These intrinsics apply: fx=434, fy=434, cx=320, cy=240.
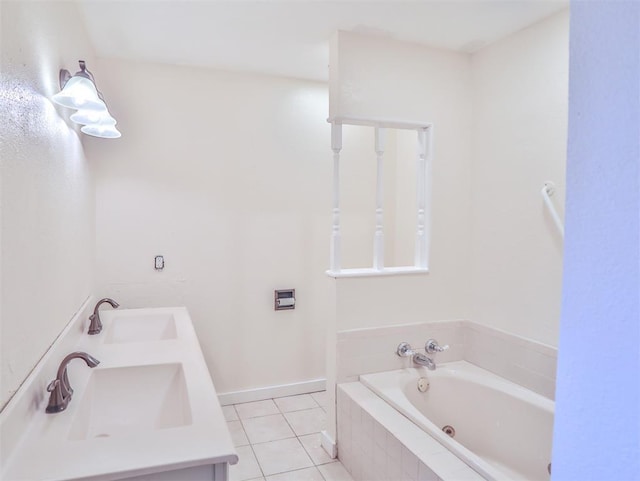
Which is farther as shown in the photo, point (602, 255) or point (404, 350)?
point (404, 350)

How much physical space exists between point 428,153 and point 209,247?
1644mm

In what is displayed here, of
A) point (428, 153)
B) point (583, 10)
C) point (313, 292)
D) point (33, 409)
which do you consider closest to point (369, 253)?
point (313, 292)

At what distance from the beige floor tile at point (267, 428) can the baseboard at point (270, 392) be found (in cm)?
27

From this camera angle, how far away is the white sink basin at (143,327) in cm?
244

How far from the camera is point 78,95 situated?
1633 mm

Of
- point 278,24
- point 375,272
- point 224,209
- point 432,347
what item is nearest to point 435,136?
point 375,272

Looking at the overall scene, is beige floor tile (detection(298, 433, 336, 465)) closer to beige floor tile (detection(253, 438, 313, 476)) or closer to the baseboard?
beige floor tile (detection(253, 438, 313, 476))

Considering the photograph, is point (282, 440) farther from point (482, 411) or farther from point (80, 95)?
point (80, 95)

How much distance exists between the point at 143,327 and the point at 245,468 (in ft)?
3.27

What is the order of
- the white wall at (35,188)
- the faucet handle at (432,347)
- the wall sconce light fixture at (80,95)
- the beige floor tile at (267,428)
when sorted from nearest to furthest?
1. the white wall at (35,188)
2. the wall sconce light fixture at (80,95)
3. the faucet handle at (432,347)
4. the beige floor tile at (267,428)

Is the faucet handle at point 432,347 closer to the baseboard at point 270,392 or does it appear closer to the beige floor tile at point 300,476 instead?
the beige floor tile at point 300,476

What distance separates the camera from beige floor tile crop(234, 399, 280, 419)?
3070mm

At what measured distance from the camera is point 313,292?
341 cm

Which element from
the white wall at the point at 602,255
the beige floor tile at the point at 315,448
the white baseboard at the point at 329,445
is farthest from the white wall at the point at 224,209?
the white wall at the point at 602,255
